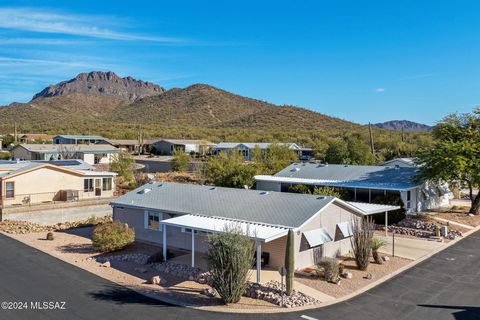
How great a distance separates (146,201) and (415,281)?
15.0 meters

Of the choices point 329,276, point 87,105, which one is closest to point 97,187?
point 329,276

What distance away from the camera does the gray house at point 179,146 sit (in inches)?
3273

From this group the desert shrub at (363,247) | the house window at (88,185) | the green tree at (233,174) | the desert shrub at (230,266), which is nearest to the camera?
the desert shrub at (230,266)

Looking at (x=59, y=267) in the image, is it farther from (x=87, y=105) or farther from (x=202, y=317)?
(x=87, y=105)

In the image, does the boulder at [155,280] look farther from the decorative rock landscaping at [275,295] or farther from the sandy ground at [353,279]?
the sandy ground at [353,279]

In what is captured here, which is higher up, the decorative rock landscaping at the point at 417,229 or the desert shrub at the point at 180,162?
the desert shrub at the point at 180,162

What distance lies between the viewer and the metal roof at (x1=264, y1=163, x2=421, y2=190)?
108 feet

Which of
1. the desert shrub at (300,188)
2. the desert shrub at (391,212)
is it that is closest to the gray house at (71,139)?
the desert shrub at (300,188)

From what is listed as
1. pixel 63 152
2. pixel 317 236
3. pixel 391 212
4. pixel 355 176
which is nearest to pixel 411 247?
pixel 391 212

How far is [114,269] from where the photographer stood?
1992 centimetres

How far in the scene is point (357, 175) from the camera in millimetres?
36375

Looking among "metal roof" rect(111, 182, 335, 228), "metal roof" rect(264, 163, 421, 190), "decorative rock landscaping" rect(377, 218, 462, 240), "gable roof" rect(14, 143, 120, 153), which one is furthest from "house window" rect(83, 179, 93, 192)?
"gable roof" rect(14, 143, 120, 153)

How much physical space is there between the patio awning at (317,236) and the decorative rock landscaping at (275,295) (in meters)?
3.27

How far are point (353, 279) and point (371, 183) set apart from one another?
16.2m
